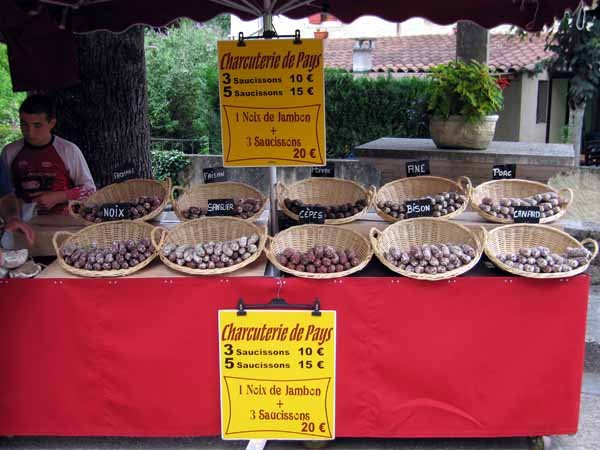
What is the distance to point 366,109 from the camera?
38.0 ft

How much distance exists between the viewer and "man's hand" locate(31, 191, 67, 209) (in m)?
4.16

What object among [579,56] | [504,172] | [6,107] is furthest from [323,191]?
[6,107]

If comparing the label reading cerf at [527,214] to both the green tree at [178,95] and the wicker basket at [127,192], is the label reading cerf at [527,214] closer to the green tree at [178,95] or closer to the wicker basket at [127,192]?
the wicker basket at [127,192]

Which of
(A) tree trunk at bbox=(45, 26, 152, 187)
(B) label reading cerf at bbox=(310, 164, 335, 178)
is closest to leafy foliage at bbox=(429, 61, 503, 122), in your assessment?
(B) label reading cerf at bbox=(310, 164, 335, 178)

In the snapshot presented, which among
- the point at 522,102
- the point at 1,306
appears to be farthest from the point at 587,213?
the point at 1,306

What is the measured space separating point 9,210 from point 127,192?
79 cm

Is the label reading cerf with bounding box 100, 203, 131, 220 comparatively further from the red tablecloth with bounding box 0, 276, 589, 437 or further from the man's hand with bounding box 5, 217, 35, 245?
the red tablecloth with bounding box 0, 276, 589, 437

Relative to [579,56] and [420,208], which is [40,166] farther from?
[579,56]

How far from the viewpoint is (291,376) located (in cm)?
316

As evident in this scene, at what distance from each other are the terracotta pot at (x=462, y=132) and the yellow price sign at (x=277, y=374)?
279cm

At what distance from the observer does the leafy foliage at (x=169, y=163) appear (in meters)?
11.1

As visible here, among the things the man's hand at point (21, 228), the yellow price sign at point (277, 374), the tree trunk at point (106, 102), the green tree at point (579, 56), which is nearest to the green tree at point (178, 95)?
the green tree at point (579, 56)

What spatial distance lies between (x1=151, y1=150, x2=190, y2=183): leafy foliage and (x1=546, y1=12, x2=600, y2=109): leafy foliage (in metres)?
6.36

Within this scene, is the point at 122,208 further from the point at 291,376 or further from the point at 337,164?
the point at 337,164
